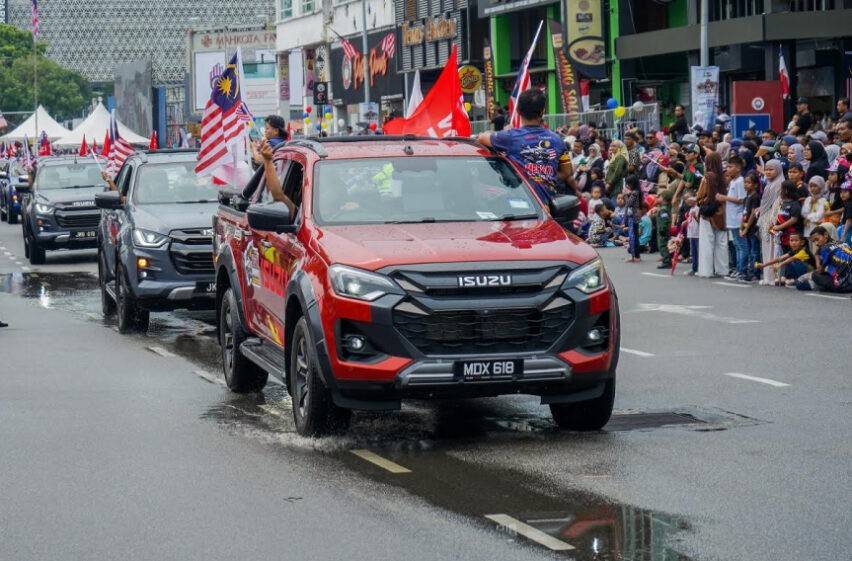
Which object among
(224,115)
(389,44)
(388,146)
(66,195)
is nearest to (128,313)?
(224,115)

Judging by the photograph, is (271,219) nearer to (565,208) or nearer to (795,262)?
(565,208)

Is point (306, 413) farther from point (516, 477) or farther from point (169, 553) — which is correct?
point (169, 553)

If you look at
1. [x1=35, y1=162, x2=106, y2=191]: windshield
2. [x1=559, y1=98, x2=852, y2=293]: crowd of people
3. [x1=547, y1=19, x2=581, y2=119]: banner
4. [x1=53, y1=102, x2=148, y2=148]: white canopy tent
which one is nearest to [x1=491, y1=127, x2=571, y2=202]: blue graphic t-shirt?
[x1=559, y1=98, x2=852, y2=293]: crowd of people

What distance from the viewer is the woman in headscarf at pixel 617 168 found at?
2895cm

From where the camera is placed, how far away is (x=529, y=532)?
7348 mm

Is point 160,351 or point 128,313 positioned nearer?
point 160,351

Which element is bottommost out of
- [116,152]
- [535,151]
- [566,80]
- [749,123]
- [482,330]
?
[482,330]

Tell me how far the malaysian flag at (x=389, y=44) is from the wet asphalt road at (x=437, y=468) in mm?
58094

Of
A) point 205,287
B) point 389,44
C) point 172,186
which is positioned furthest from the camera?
point 389,44

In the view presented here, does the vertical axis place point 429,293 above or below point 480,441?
above

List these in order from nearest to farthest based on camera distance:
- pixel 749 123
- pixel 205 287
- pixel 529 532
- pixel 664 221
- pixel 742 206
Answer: pixel 529 532 < pixel 205 287 < pixel 742 206 < pixel 664 221 < pixel 749 123

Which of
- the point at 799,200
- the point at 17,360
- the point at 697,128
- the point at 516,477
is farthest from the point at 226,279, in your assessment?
the point at 697,128

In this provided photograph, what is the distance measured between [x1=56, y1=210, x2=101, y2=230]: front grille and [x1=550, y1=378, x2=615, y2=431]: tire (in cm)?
1998

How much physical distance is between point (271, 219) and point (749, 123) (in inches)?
849
